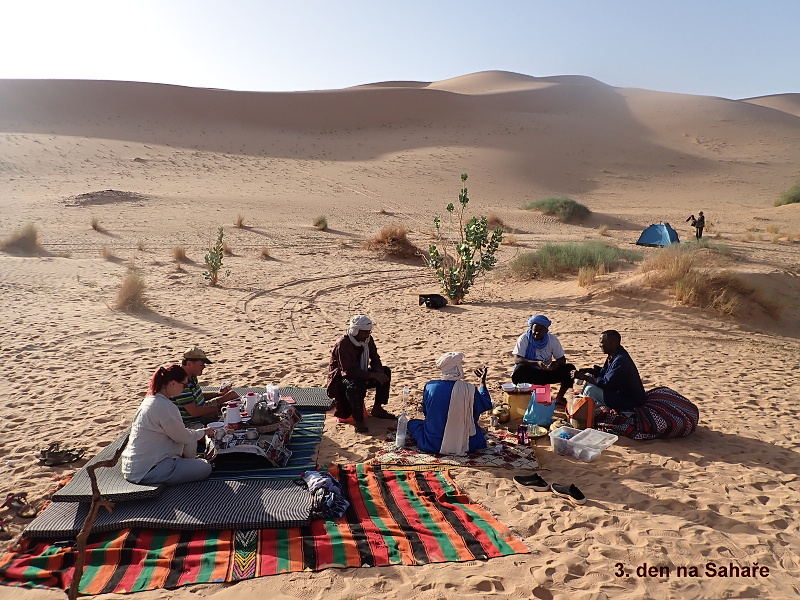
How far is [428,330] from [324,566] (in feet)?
20.8

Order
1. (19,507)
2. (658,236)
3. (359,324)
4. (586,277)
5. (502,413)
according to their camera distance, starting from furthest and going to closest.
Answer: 1. (658,236)
2. (586,277)
3. (502,413)
4. (359,324)
5. (19,507)

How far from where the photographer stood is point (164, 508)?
4.02 meters

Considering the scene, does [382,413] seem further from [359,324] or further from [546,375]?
[546,375]

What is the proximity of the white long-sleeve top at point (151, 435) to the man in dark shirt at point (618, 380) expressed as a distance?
12.3 ft

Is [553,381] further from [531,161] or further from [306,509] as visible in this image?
[531,161]

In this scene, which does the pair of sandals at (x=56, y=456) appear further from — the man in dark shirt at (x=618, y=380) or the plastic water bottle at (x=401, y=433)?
the man in dark shirt at (x=618, y=380)

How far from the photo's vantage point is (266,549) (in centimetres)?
371

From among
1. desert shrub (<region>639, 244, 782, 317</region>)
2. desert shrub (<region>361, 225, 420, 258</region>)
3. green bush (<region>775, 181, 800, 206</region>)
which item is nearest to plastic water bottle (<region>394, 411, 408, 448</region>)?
desert shrub (<region>639, 244, 782, 317</region>)

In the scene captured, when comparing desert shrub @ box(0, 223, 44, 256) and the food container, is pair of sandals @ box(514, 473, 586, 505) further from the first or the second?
desert shrub @ box(0, 223, 44, 256)

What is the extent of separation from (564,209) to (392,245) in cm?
1323

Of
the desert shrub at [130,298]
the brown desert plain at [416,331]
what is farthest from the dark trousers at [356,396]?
the desert shrub at [130,298]

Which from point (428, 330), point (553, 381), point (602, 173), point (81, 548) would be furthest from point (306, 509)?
point (602, 173)

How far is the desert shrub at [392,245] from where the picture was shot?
54.5 feet

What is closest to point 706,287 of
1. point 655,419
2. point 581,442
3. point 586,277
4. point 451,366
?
point 586,277
